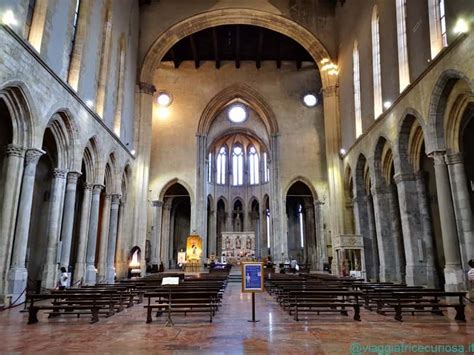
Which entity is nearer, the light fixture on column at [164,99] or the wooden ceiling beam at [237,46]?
the wooden ceiling beam at [237,46]

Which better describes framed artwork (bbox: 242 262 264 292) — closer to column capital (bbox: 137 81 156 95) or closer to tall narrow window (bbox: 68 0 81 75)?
tall narrow window (bbox: 68 0 81 75)

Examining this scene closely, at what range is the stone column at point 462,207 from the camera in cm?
1140

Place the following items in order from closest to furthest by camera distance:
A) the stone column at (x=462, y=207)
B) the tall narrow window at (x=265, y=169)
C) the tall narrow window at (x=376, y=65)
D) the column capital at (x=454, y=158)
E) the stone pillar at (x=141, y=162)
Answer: the stone column at (x=462, y=207), the column capital at (x=454, y=158), the tall narrow window at (x=376, y=65), the stone pillar at (x=141, y=162), the tall narrow window at (x=265, y=169)

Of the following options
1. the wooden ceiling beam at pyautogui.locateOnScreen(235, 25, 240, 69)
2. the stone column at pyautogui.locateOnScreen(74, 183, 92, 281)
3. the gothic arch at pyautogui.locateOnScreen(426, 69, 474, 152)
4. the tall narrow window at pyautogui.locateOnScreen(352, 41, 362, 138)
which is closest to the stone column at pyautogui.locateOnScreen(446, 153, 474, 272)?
the gothic arch at pyautogui.locateOnScreen(426, 69, 474, 152)

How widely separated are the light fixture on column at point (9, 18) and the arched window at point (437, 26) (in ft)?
43.5

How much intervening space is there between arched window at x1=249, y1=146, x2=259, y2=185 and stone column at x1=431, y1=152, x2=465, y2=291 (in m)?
29.1

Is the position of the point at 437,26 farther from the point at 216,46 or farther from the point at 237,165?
the point at 237,165

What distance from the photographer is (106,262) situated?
1908 centimetres

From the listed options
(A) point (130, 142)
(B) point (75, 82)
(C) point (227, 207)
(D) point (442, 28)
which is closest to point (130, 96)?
(A) point (130, 142)

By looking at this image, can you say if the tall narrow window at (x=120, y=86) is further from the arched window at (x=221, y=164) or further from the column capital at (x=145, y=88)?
the arched window at (x=221, y=164)

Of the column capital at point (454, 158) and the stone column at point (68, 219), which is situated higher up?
the column capital at point (454, 158)

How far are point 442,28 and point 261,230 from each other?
29187mm

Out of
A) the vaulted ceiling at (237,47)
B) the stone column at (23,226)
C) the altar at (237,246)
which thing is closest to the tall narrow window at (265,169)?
the altar at (237,246)

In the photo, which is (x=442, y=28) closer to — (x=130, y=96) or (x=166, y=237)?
(x=130, y=96)
